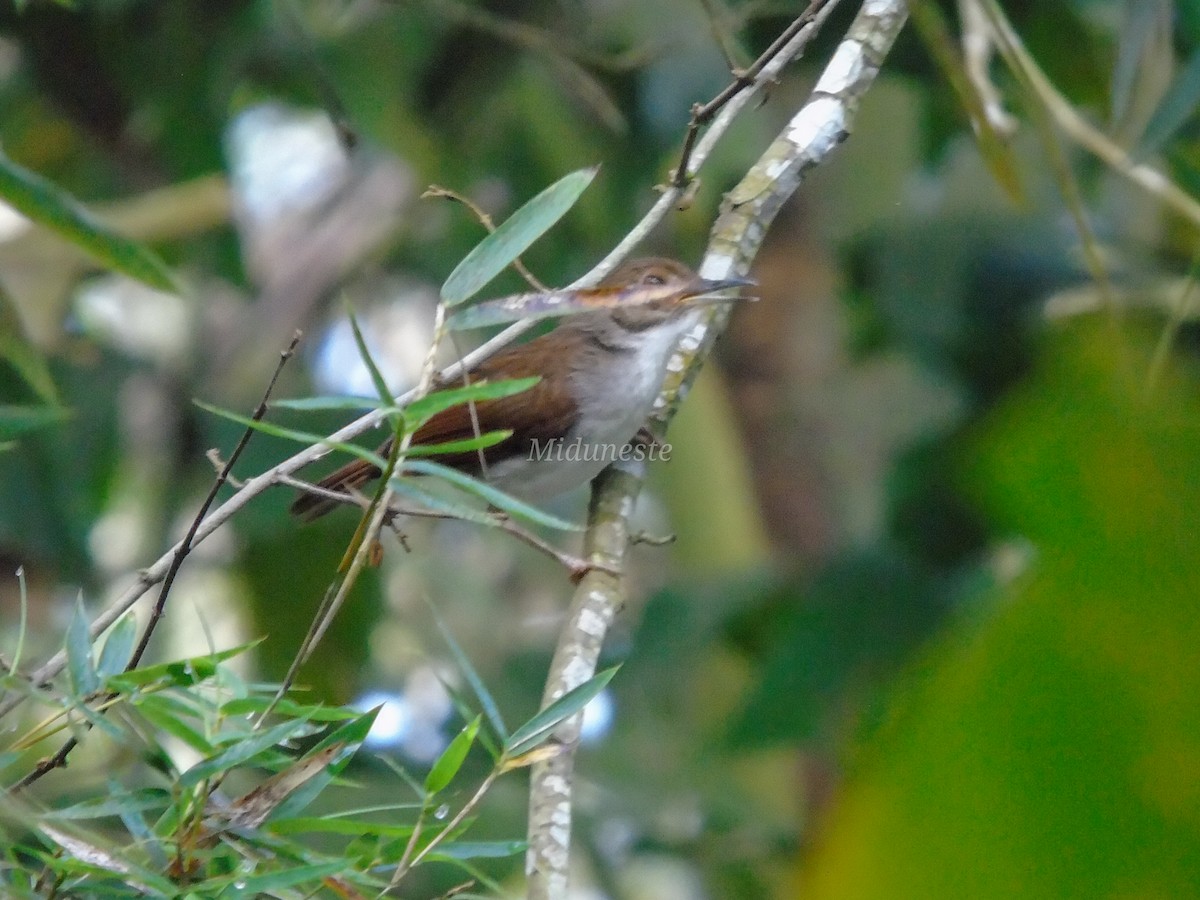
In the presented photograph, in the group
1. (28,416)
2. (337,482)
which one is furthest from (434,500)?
(337,482)

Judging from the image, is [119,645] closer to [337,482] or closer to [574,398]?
[337,482]

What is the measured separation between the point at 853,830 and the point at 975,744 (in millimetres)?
84

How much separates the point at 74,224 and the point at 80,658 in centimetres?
87

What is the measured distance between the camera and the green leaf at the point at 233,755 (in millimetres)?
1778

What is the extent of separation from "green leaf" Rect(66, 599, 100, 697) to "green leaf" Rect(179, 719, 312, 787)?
18cm

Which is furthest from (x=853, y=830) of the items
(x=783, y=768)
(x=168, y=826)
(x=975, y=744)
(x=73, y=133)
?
(x=783, y=768)

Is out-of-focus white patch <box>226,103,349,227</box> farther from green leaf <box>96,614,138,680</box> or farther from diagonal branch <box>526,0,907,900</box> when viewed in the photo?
green leaf <box>96,614,138,680</box>

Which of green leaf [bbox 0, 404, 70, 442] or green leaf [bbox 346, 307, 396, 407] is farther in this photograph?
green leaf [bbox 0, 404, 70, 442]

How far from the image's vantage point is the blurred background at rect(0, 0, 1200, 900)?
191 inches

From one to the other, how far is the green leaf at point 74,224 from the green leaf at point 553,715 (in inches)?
44.2

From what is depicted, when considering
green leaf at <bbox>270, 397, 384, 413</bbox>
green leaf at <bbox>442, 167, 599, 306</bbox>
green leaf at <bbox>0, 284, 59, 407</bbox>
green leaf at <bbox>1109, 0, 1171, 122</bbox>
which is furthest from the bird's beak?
green leaf at <bbox>270, 397, 384, 413</bbox>

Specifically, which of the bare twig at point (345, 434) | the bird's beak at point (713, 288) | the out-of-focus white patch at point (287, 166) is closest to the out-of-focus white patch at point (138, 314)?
the out-of-focus white patch at point (287, 166)

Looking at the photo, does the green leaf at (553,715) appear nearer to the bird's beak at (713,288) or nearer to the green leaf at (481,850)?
the green leaf at (481,850)

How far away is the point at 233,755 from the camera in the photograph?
5.91 feet
